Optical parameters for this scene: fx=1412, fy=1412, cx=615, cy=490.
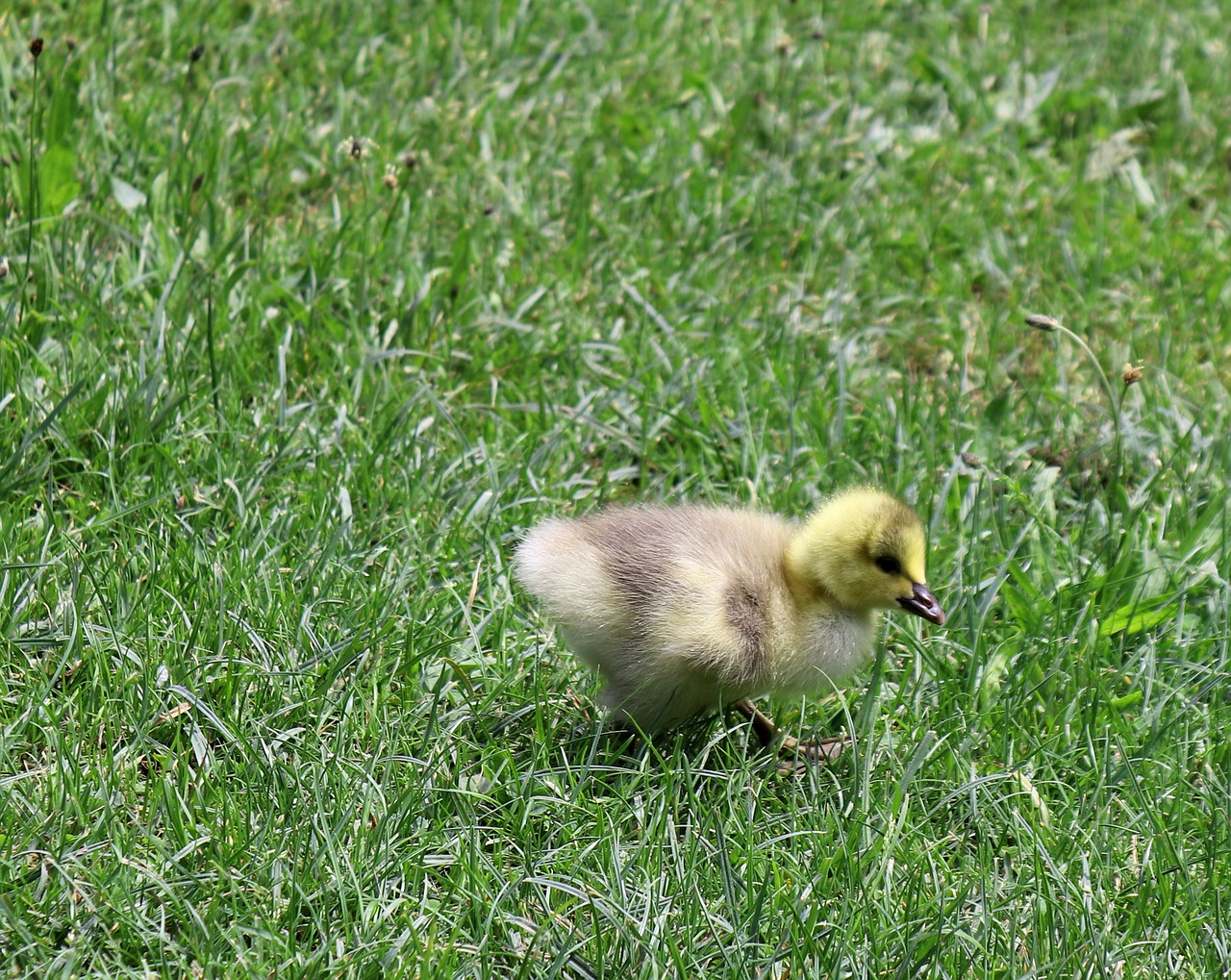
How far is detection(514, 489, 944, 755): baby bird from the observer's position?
3.33m

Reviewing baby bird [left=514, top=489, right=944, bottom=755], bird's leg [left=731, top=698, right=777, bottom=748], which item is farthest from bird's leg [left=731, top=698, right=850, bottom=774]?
baby bird [left=514, top=489, right=944, bottom=755]

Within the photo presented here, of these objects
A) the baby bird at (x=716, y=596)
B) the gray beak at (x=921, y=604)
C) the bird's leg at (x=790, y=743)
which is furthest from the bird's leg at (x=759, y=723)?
the gray beak at (x=921, y=604)

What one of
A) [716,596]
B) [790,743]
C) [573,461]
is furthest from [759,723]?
[573,461]

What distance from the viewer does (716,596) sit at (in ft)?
11.0

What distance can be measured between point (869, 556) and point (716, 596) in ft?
1.29

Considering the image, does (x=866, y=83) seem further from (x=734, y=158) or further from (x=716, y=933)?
(x=716, y=933)

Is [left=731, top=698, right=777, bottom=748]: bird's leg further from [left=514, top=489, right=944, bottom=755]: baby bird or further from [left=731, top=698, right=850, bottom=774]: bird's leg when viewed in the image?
[left=514, top=489, right=944, bottom=755]: baby bird

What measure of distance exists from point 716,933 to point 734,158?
399cm

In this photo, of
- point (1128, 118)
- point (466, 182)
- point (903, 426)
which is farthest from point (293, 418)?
point (1128, 118)

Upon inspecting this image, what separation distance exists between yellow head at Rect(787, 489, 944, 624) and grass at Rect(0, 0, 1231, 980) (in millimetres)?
215

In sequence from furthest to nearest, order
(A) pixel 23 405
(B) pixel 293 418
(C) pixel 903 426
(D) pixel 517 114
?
(D) pixel 517 114
(C) pixel 903 426
(B) pixel 293 418
(A) pixel 23 405

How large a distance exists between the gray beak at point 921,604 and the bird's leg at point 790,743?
1.30 feet

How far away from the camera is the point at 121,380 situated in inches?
163

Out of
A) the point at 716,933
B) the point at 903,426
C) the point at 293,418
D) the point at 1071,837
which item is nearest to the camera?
the point at 716,933
